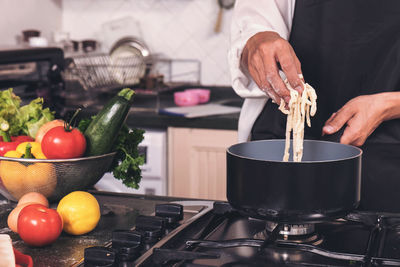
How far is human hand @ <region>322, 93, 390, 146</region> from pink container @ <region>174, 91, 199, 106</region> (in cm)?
155

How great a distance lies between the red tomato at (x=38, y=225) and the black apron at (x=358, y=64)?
63 centimetres

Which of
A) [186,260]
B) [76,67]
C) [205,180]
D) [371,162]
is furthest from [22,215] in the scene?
[76,67]

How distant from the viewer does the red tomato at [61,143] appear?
3.68ft

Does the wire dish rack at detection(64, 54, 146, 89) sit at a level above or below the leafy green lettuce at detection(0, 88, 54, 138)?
above

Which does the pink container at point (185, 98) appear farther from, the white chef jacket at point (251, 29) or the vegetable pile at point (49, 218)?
the vegetable pile at point (49, 218)

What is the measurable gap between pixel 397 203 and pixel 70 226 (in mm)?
715

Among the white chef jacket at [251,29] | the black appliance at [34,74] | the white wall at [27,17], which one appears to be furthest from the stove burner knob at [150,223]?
the white wall at [27,17]

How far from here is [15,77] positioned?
226cm

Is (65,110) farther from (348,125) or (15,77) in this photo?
(348,125)

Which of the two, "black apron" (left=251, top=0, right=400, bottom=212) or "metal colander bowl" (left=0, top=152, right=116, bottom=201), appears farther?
"black apron" (left=251, top=0, right=400, bottom=212)

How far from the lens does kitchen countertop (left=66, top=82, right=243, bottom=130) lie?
8.11ft

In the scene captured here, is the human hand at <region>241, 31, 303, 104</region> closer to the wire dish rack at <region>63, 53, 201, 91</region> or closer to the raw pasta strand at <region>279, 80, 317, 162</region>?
the raw pasta strand at <region>279, 80, 317, 162</region>

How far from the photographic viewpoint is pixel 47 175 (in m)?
1.14

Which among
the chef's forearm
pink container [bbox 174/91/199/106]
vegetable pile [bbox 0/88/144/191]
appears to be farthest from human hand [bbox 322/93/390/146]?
pink container [bbox 174/91/199/106]
